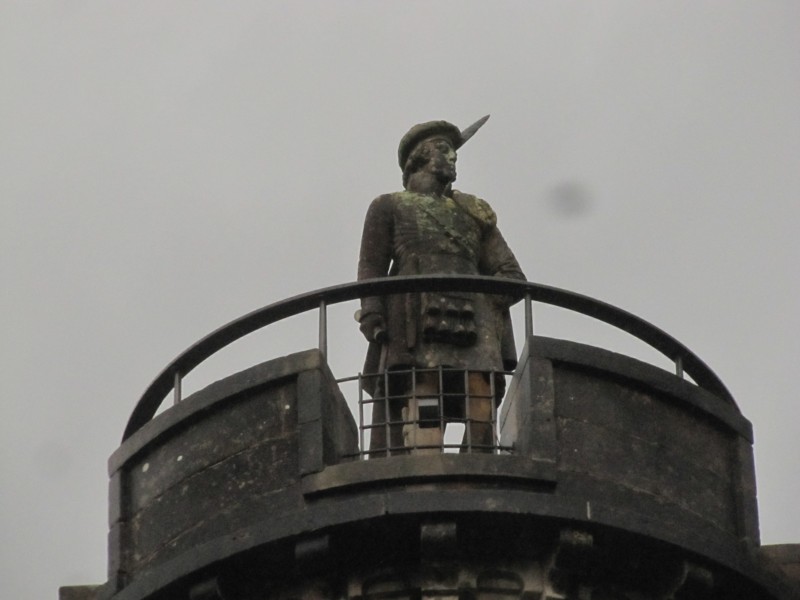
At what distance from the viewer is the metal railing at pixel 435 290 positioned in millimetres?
19297

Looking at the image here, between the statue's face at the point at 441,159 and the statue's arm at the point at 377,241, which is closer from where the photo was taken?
the statue's arm at the point at 377,241

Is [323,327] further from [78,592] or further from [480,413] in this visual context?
[78,592]

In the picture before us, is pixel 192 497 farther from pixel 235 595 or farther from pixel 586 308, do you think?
pixel 586 308

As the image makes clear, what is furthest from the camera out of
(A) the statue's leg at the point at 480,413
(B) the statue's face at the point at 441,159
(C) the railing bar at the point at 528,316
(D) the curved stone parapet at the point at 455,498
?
(B) the statue's face at the point at 441,159

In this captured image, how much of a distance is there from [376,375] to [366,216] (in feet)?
7.81

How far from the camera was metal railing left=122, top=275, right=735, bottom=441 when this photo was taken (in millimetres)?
19297

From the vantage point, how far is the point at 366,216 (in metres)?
21.1

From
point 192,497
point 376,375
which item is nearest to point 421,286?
A: point 376,375

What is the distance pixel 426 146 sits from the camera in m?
21.7

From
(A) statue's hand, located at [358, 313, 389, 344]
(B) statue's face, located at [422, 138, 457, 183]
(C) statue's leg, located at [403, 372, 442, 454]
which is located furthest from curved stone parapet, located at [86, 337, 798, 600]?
(B) statue's face, located at [422, 138, 457, 183]

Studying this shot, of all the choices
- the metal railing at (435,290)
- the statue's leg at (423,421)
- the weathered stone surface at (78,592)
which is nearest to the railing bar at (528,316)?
the metal railing at (435,290)

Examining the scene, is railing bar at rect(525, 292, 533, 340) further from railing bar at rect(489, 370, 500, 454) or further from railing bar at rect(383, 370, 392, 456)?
railing bar at rect(383, 370, 392, 456)

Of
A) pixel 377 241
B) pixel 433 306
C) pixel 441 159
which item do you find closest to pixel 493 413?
pixel 433 306

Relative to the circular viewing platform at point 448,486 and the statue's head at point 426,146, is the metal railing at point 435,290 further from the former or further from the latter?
the statue's head at point 426,146
